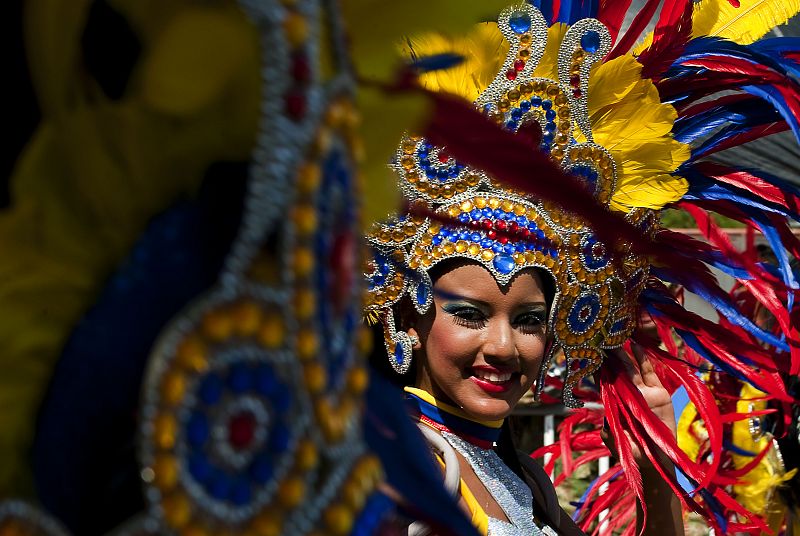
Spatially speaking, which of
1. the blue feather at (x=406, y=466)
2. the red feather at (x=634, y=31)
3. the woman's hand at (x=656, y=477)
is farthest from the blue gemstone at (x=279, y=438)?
the woman's hand at (x=656, y=477)

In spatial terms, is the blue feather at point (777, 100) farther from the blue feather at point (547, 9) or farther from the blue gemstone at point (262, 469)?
the blue gemstone at point (262, 469)

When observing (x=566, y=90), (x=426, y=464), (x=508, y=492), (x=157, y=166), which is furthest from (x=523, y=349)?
(x=157, y=166)

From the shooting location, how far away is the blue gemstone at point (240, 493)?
0.69m

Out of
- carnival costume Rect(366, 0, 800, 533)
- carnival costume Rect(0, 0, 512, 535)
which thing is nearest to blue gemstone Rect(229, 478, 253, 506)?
carnival costume Rect(0, 0, 512, 535)

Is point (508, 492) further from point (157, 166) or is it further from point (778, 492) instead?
point (778, 492)

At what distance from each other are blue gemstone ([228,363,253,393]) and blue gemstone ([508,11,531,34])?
4.58ft

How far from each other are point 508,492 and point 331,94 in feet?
4.65

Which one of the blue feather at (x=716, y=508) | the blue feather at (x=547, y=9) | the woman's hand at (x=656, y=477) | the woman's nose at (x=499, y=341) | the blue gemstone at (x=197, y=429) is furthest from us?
the blue feather at (x=716, y=508)

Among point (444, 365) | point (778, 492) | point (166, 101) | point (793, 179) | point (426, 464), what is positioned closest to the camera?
point (166, 101)

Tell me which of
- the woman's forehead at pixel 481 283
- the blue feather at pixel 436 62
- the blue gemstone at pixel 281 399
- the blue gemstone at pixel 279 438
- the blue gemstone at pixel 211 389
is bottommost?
the blue gemstone at pixel 279 438

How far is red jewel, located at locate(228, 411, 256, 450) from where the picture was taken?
69cm

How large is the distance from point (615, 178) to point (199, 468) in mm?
1558

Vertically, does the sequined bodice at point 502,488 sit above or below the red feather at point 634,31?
below

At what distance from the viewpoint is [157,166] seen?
763mm
